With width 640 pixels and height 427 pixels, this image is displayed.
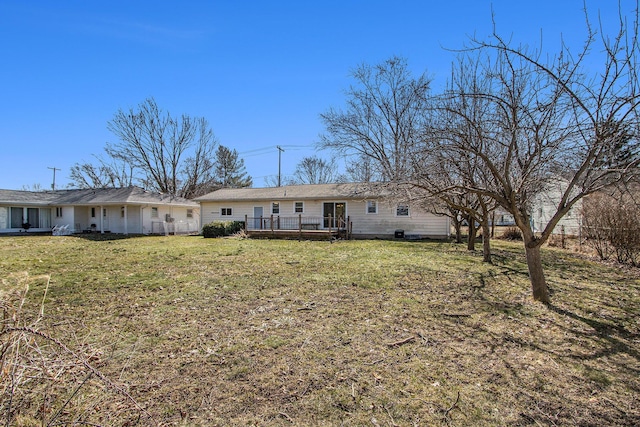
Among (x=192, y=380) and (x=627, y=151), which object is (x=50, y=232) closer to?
(x=192, y=380)

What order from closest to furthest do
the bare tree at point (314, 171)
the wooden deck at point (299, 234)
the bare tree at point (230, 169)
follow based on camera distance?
1. the wooden deck at point (299, 234)
2. the bare tree at point (314, 171)
3. the bare tree at point (230, 169)

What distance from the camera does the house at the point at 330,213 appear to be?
61.6ft

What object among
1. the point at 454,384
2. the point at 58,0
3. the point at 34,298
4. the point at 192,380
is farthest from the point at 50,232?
the point at 454,384

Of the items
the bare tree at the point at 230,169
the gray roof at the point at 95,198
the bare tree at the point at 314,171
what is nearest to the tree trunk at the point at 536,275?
the gray roof at the point at 95,198

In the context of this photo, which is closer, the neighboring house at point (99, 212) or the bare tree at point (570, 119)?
the bare tree at point (570, 119)

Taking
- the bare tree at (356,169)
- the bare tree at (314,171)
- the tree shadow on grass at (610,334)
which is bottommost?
the tree shadow on grass at (610,334)

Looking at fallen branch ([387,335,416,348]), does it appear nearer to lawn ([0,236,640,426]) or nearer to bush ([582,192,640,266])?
lawn ([0,236,640,426])

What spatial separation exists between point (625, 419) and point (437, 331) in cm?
198

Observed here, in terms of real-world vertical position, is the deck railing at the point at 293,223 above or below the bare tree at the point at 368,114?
below

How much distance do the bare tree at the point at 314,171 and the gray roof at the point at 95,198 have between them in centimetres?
1617

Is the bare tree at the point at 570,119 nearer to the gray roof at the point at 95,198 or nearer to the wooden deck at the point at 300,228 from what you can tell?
the wooden deck at the point at 300,228

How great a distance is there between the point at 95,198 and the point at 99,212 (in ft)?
3.88

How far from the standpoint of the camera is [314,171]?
39.1m

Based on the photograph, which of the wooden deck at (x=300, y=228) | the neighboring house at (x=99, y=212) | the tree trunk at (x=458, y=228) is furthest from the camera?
the neighboring house at (x=99, y=212)
